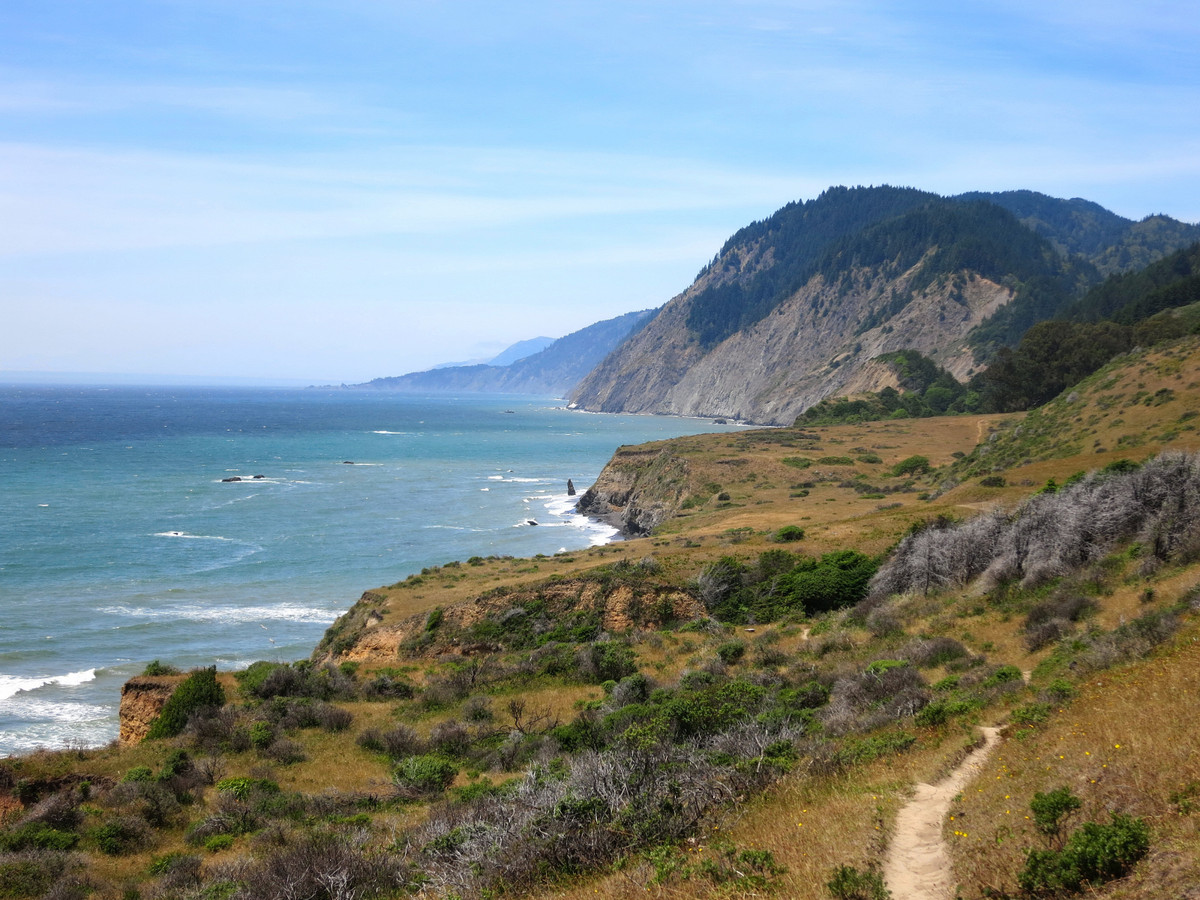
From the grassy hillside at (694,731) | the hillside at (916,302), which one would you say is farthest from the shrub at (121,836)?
the hillside at (916,302)

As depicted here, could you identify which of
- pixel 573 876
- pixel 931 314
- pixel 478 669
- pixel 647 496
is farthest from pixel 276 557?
pixel 931 314

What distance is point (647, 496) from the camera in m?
67.2

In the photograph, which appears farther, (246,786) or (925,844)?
(246,786)

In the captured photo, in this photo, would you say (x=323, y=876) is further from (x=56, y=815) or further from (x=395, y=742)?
(x=395, y=742)

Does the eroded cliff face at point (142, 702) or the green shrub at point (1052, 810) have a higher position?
the green shrub at point (1052, 810)

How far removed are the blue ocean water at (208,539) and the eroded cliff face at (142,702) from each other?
5.42 feet

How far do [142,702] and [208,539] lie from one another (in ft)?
123

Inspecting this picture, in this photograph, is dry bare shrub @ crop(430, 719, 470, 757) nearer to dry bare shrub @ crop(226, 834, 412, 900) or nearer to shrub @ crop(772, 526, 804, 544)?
dry bare shrub @ crop(226, 834, 412, 900)

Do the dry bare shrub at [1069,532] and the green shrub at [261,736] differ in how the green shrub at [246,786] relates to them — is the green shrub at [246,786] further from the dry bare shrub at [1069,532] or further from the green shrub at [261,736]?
the dry bare shrub at [1069,532]

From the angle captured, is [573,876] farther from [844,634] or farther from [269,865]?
[844,634]

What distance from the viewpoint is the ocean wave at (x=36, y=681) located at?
96.6 feet

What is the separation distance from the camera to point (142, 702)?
2223cm

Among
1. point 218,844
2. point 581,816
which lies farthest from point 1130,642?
point 218,844

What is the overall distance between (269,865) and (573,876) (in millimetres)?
3935
